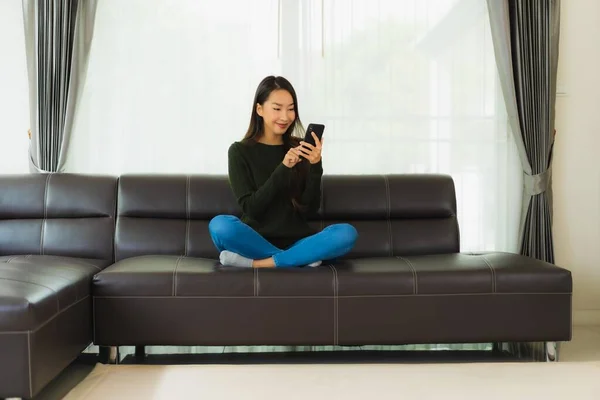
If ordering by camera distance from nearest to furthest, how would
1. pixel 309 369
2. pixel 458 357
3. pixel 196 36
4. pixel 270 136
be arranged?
1. pixel 309 369
2. pixel 458 357
3. pixel 270 136
4. pixel 196 36

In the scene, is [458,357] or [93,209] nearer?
[458,357]

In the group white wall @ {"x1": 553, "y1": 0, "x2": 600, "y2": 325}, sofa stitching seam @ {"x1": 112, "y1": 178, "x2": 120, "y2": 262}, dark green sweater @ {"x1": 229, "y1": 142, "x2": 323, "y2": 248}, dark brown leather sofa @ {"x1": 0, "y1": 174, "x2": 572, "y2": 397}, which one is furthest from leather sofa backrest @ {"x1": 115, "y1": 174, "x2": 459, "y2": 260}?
white wall @ {"x1": 553, "y1": 0, "x2": 600, "y2": 325}

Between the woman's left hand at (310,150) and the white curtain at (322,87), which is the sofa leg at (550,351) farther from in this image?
the woman's left hand at (310,150)

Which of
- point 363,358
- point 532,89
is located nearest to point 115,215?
point 363,358

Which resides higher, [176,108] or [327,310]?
[176,108]

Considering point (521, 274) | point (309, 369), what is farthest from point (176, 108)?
point (521, 274)

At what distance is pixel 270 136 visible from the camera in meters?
3.61

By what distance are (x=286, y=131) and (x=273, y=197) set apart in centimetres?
43

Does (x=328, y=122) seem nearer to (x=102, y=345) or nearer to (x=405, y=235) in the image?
(x=405, y=235)

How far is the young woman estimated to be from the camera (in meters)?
3.19

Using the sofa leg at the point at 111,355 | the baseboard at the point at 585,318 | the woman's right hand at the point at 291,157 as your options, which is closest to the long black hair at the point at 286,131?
the woman's right hand at the point at 291,157

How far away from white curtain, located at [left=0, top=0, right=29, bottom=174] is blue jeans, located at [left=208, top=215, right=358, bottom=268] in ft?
5.06

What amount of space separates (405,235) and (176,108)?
1.46 metres

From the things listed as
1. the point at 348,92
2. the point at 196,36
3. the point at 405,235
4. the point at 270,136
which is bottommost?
the point at 405,235
